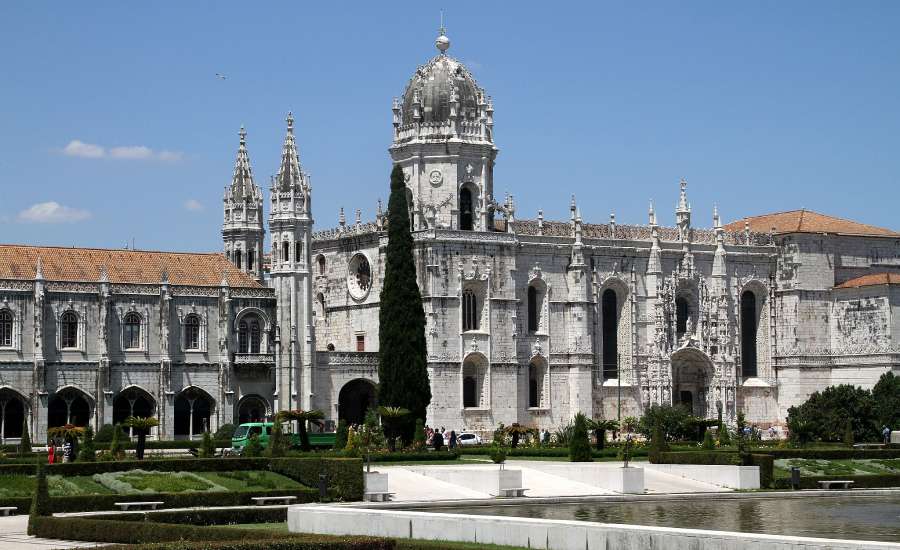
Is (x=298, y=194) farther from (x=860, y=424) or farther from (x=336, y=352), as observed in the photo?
(x=860, y=424)

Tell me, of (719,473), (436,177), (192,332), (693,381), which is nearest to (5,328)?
(192,332)

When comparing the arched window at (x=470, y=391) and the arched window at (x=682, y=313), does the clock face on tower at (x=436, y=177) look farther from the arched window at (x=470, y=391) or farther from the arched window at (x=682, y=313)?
the arched window at (x=682, y=313)

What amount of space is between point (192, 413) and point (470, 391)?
1431 cm

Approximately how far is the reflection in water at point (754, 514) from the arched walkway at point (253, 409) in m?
36.9

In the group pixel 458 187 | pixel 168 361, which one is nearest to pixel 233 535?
pixel 168 361

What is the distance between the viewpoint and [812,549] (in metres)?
26.1

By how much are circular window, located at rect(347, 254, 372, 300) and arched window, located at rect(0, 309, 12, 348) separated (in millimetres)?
19195

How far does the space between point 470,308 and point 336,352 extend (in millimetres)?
7319

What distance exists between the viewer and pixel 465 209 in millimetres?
83938

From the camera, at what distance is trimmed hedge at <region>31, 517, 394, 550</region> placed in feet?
96.6

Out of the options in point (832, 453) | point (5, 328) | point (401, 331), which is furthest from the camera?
point (5, 328)

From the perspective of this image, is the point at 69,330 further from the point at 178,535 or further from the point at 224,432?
the point at 178,535

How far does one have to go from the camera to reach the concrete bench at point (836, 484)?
171ft

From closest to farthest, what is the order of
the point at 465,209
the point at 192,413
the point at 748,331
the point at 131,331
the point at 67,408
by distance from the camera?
the point at 67,408
the point at 131,331
the point at 192,413
the point at 465,209
the point at 748,331
